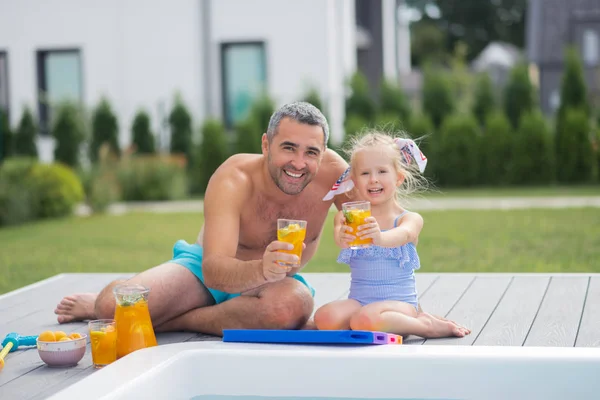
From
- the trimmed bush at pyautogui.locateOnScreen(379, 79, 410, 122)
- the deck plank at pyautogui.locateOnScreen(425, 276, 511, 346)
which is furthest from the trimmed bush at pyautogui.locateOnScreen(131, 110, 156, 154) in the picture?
the deck plank at pyautogui.locateOnScreen(425, 276, 511, 346)

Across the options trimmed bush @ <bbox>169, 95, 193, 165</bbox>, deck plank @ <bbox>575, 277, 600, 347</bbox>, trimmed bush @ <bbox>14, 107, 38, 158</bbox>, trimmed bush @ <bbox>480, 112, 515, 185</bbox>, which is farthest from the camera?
trimmed bush @ <bbox>14, 107, 38, 158</bbox>

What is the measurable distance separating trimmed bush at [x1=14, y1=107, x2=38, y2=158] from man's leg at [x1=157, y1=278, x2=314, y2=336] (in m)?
13.2

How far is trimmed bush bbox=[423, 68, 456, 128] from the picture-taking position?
15.6m

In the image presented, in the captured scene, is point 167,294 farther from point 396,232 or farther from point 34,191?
point 34,191

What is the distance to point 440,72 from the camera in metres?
15.9

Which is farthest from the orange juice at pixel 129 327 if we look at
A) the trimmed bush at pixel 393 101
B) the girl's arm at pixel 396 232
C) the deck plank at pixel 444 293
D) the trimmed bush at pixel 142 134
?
the trimmed bush at pixel 142 134

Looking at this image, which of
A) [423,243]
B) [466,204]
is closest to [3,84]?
[466,204]

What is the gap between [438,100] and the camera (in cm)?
1563

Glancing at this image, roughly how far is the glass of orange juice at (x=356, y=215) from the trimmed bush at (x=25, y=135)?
547 inches

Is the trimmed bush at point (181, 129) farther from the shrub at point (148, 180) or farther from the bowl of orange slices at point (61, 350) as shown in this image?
the bowl of orange slices at point (61, 350)

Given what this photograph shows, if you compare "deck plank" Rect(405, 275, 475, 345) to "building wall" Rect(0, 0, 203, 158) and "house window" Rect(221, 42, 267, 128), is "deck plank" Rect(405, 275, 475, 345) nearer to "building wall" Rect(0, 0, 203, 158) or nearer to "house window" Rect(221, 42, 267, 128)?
"house window" Rect(221, 42, 267, 128)

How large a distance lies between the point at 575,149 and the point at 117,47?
841 cm

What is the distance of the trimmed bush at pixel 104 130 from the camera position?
1608 cm

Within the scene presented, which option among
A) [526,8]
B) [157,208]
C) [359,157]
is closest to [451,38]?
[526,8]
